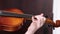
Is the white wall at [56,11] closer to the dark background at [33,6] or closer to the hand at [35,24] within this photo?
Answer: the dark background at [33,6]

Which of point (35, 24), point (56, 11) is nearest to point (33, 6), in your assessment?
point (56, 11)

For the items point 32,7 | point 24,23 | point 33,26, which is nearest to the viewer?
point 33,26

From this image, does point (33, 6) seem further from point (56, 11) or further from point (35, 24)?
point (35, 24)

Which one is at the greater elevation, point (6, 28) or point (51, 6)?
point (51, 6)

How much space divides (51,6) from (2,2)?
41 centimetres

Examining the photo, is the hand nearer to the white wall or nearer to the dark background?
the dark background

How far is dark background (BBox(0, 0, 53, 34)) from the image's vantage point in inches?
56.0

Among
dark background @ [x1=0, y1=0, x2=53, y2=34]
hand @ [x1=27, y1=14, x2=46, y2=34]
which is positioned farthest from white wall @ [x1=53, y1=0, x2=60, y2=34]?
hand @ [x1=27, y1=14, x2=46, y2=34]

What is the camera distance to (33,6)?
149cm

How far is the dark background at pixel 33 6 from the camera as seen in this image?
4.67ft

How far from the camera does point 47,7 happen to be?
1.51 m

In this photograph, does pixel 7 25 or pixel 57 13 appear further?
pixel 57 13

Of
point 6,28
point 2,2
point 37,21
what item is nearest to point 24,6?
point 2,2

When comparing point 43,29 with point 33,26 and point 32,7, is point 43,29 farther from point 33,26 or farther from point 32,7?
point 33,26
